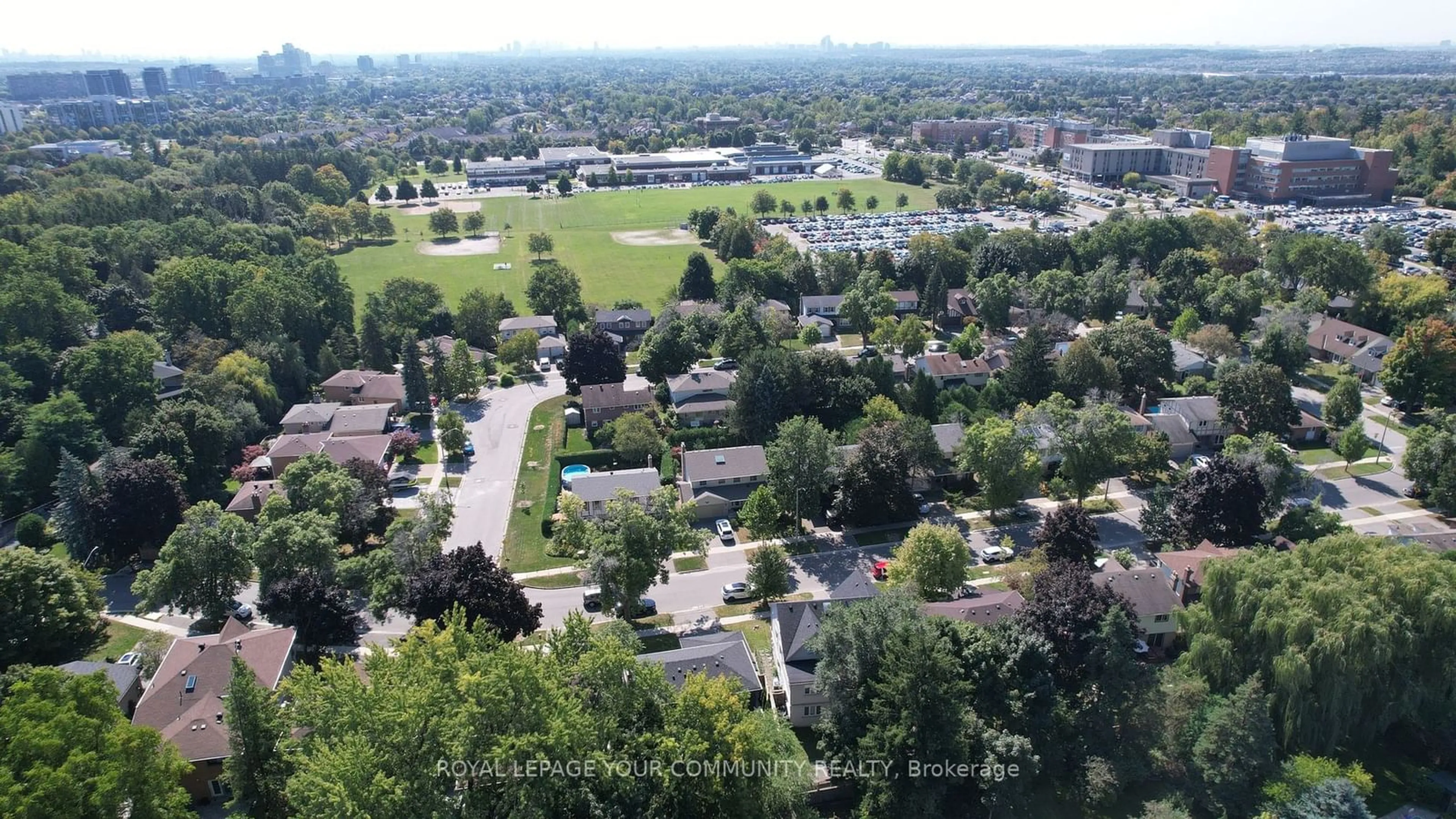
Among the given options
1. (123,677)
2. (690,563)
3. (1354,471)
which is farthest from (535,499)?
(1354,471)

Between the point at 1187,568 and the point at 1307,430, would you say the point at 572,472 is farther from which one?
the point at 1307,430

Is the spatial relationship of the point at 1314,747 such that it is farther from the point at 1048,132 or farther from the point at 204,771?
the point at 1048,132

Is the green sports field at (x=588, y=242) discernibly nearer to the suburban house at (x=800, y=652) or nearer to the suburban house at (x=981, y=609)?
the suburban house at (x=800, y=652)

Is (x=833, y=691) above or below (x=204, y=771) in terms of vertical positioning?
above

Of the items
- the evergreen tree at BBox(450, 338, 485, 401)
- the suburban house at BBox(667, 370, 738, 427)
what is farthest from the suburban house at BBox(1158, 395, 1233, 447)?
the evergreen tree at BBox(450, 338, 485, 401)

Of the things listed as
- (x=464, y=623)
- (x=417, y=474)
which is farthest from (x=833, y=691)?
(x=417, y=474)
